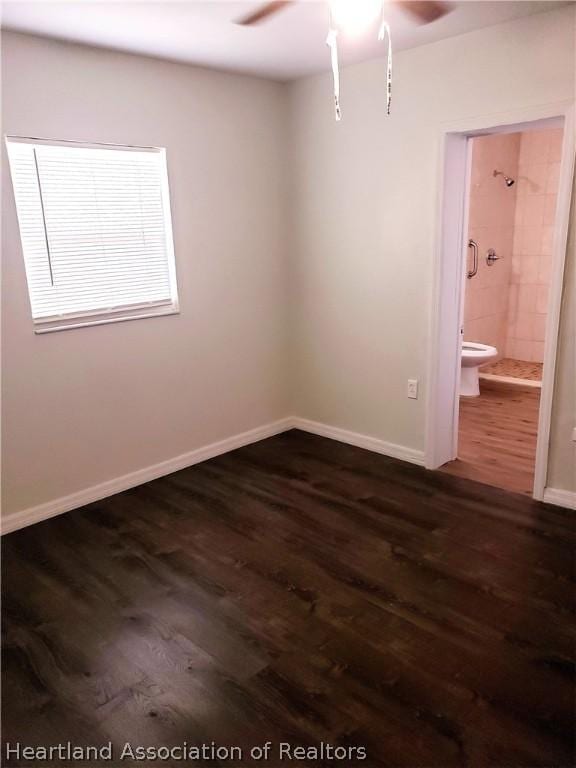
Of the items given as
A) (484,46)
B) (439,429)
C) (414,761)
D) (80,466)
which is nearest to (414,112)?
(484,46)

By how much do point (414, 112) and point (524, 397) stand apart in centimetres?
274

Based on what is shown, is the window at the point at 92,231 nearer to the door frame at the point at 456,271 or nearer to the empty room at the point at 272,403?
the empty room at the point at 272,403

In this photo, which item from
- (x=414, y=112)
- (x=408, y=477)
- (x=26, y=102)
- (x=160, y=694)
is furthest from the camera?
(x=408, y=477)

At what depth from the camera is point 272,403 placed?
420 cm

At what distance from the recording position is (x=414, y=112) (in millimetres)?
3135

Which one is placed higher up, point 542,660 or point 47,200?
point 47,200

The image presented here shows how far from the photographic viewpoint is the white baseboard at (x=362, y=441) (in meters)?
3.62

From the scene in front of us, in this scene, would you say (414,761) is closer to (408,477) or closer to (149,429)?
(408,477)

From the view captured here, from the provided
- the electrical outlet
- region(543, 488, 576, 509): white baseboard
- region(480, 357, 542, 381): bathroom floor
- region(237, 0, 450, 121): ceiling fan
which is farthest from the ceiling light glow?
region(480, 357, 542, 381): bathroom floor

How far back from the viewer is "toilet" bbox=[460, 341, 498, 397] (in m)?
4.77

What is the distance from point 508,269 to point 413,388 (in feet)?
9.99

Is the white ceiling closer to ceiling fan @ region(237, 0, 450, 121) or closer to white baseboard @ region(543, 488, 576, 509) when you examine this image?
ceiling fan @ region(237, 0, 450, 121)

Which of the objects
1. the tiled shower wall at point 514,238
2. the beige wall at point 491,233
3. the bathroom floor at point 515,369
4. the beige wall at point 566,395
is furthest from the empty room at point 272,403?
the tiled shower wall at point 514,238

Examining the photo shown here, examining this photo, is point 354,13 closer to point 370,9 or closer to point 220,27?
point 370,9
